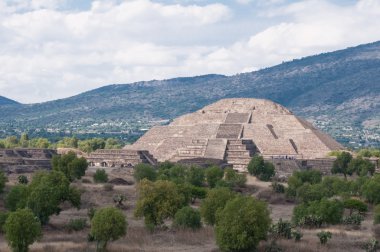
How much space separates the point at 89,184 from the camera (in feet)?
231

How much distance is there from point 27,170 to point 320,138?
1750 inches

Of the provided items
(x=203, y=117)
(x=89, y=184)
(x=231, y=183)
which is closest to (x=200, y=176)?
(x=231, y=183)

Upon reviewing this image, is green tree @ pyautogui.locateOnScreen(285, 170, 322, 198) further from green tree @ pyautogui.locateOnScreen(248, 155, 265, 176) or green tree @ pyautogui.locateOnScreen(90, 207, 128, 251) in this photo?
green tree @ pyautogui.locateOnScreen(90, 207, 128, 251)

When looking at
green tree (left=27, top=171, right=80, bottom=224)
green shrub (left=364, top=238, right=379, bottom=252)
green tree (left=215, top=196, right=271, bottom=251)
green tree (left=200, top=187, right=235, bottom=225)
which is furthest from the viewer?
green tree (left=27, top=171, right=80, bottom=224)

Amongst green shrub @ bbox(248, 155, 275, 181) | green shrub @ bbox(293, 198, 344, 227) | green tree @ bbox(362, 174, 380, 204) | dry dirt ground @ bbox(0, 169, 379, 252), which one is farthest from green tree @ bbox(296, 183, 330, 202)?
green shrub @ bbox(248, 155, 275, 181)

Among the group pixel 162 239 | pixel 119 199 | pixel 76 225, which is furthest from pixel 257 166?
pixel 162 239

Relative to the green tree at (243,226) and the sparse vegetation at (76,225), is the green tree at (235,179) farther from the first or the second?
the green tree at (243,226)

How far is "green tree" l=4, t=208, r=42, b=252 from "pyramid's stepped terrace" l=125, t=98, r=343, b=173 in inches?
1962

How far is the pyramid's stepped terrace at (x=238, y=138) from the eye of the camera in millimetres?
95938

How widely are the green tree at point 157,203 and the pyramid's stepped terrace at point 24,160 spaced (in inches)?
1227

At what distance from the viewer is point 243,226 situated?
41906 mm

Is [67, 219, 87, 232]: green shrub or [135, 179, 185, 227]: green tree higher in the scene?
[135, 179, 185, 227]: green tree

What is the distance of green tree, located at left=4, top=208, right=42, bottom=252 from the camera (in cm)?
4069

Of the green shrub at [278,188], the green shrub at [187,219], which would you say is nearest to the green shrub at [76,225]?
the green shrub at [187,219]
